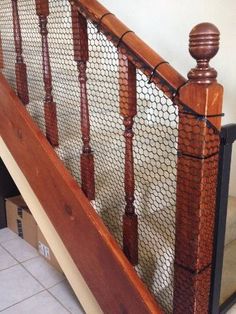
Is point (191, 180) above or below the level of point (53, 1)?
below

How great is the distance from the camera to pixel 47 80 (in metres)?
1.25

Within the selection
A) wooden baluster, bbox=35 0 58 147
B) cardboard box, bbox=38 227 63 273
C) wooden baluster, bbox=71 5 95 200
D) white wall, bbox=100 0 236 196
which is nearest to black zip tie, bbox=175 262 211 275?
wooden baluster, bbox=71 5 95 200

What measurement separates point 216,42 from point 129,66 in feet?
0.89

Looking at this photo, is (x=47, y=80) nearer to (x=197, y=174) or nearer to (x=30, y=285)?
(x=197, y=174)

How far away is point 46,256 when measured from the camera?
209 cm

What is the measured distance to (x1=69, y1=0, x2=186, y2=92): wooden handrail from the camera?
793mm

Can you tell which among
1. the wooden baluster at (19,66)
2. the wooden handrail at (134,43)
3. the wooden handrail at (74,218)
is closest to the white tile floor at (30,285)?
the wooden handrail at (74,218)

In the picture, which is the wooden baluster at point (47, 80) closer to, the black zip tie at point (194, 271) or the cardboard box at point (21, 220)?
the black zip tie at point (194, 271)

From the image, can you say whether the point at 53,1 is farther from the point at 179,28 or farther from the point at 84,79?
the point at 179,28

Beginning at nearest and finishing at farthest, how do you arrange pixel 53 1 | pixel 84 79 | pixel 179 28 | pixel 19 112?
pixel 84 79
pixel 53 1
pixel 19 112
pixel 179 28

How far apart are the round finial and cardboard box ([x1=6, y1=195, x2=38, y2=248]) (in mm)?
1755

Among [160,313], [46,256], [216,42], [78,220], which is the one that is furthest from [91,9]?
[46,256]

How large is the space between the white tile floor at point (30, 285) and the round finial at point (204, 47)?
4.56ft

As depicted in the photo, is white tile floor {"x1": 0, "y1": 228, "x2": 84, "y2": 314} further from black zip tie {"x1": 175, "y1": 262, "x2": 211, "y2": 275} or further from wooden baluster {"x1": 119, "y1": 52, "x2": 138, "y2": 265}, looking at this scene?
black zip tie {"x1": 175, "y1": 262, "x2": 211, "y2": 275}
